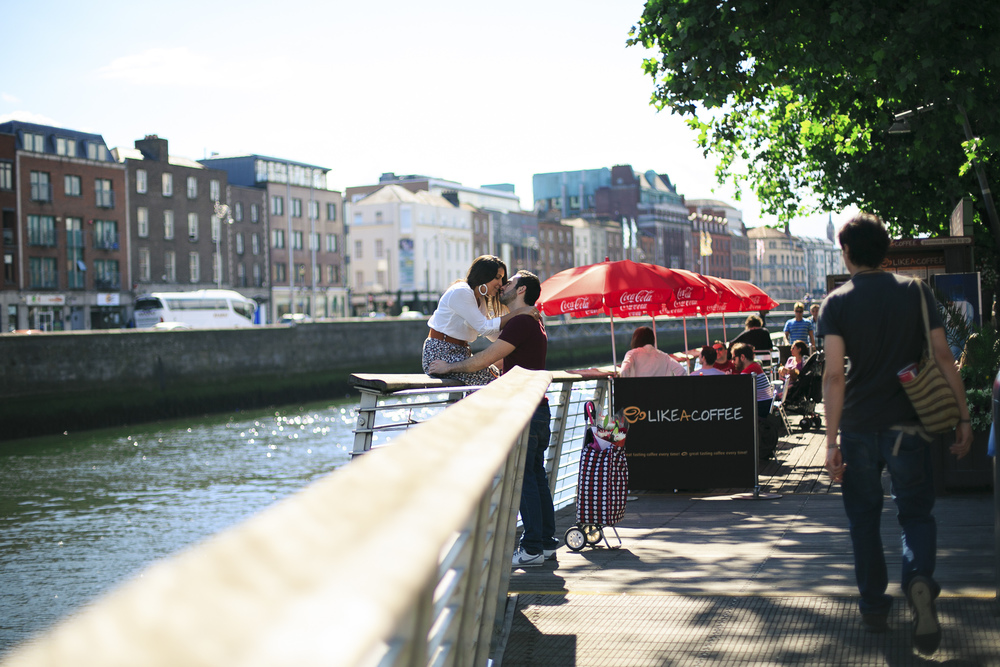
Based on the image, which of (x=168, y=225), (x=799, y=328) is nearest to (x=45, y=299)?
Answer: (x=168, y=225)

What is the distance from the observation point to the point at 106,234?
70.7 metres

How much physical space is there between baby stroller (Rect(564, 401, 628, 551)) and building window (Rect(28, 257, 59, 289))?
64409mm

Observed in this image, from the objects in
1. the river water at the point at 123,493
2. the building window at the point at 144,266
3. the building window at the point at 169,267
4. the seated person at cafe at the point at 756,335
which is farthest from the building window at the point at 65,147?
the seated person at cafe at the point at 756,335

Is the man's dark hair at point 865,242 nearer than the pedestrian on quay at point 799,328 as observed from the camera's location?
Yes

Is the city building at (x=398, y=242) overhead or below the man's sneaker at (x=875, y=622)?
overhead

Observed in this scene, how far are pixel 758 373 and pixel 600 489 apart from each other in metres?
6.27

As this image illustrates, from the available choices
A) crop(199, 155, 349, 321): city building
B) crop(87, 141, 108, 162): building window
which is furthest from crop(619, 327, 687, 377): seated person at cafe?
crop(199, 155, 349, 321): city building

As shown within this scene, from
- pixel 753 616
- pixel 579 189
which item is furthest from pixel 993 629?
pixel 579 189

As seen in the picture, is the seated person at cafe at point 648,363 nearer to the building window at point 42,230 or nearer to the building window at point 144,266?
the building window at point 42,230

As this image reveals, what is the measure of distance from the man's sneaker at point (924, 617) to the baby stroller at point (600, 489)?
2682 mm

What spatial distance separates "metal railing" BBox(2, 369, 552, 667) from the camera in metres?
0.69

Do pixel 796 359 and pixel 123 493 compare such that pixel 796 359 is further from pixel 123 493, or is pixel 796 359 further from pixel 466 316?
pixel 123 493

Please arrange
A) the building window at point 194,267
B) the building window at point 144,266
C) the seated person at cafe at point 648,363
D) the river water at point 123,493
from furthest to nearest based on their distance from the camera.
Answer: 1. the building window at point 194,267
2. the building window at point 144,266
3. the river water at point 123,493
4. the seated person at cafe at point 648,363

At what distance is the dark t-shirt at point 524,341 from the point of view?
6312 mm
